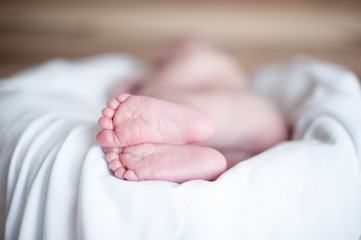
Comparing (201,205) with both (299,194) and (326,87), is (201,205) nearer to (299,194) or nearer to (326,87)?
(299,194)

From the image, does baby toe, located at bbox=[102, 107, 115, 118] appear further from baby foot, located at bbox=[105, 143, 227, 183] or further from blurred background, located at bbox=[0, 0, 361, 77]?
blurred background, located at bbox=[0, 0, 361, 77]

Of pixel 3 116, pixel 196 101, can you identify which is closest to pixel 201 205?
pixel 196 101

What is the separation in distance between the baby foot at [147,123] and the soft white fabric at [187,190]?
0.22ft

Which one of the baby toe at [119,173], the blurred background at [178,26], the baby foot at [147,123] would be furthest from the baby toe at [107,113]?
the blurred background at [178,26]

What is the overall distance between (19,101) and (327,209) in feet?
2.90

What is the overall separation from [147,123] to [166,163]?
0.09 meters

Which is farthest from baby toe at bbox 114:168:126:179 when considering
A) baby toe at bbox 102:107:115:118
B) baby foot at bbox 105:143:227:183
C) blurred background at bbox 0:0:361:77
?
blurred background at bbox 0:0:361:77

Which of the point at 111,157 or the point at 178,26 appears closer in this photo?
the point at 111,157

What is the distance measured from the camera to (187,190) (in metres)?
0.58

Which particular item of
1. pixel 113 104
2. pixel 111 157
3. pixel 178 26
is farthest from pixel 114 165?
pixel 178 26

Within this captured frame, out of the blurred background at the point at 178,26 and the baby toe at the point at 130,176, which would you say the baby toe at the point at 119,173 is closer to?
the baby toe at the point at 130,176

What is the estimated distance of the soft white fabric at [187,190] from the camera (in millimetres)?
572

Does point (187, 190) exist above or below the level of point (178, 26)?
below

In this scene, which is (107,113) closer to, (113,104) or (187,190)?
(113,104)
